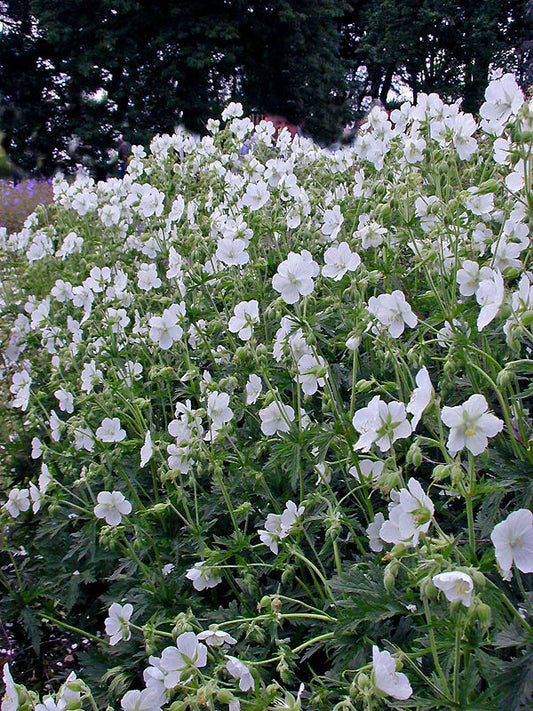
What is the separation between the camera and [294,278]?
187 cm

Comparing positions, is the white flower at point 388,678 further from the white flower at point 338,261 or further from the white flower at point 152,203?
the white flower at point 152,203

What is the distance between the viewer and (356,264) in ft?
6.64

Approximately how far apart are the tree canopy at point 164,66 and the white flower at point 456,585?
1948 centimetres

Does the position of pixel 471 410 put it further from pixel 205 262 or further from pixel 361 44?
pixel 361 44

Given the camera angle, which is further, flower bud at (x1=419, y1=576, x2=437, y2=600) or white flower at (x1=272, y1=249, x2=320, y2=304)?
white flower at (x1=272, y1=249, x2=320, y2=304)

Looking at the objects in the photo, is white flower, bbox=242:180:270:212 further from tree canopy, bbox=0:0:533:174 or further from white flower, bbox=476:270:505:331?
tree canopy, bbox=0:0:533:174

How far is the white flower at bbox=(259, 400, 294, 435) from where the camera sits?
6.05 ft

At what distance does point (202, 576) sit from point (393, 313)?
0.92 m

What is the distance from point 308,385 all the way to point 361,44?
28.8 m

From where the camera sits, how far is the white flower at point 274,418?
1.84 metres

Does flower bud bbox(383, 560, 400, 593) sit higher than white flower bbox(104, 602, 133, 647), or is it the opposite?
flower bud bbox(383, 560, 400, 593)

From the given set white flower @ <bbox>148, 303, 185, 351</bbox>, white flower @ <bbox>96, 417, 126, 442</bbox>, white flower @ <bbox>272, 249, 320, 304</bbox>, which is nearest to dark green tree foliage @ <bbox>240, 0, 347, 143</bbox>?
white flower @ <bbox>148, 303, 185, 351</bbox>

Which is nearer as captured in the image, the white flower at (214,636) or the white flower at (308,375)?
the white flower at (214,636)

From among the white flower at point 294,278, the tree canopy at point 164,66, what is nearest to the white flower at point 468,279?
the white flower at point 294,278
